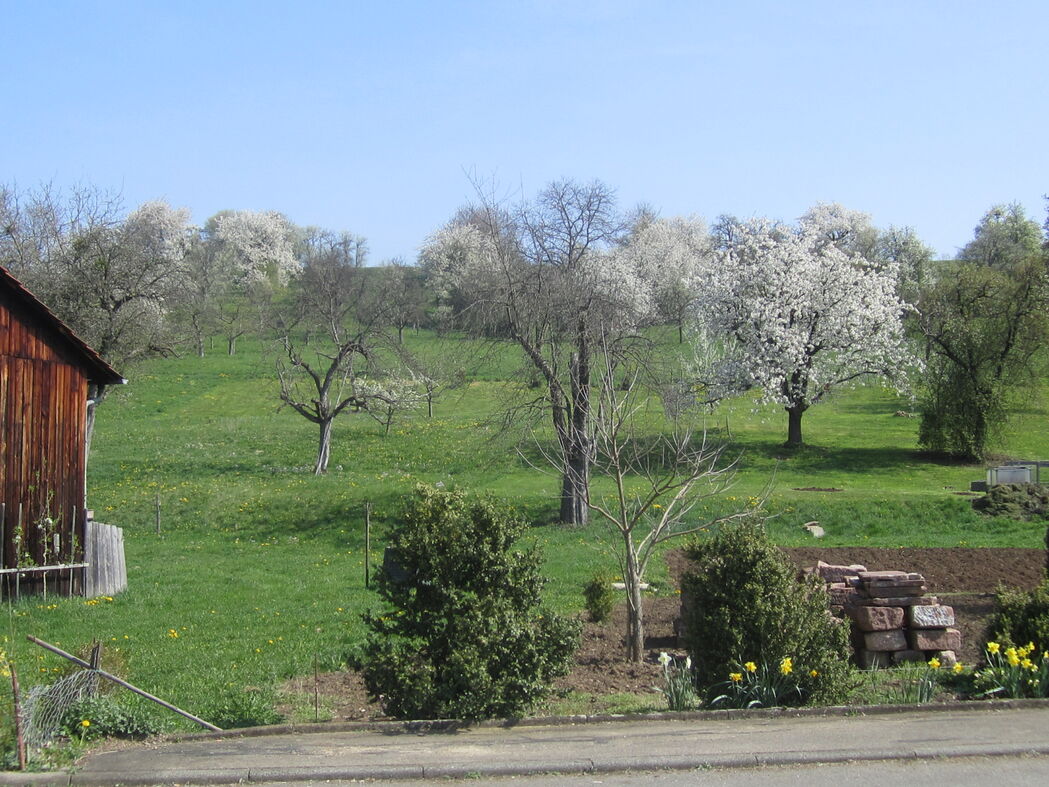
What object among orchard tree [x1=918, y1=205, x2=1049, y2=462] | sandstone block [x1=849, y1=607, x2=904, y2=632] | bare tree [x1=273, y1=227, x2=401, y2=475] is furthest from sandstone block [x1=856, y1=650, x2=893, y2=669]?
orchard tree [x1=918, y1=205, x2=1049, y2=462]

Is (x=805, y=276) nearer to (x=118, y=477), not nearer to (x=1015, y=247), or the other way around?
(x=118, y=477)

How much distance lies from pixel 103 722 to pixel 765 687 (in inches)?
226

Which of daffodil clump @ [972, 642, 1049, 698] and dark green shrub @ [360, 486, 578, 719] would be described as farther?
daffodil clump @ [972, 642, 1049, 698]

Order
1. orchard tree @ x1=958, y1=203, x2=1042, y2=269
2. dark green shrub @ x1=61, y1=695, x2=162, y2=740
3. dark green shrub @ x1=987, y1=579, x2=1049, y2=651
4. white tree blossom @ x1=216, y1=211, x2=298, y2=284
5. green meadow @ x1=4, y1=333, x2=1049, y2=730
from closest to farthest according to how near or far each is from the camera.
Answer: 1. dark green shrub @ x1=61, y1=695, x2=162, y2=740
2. dark green shrub @ x1=987, y1=579, x2=1049, y2=651
3. green meadow @ x1=4, y1=333, x2=1049, y2=730
4. orchard tree @ x1=958, y1=203, x2=1042, y2=269
5. white tree blossom @ x1=216, y1=211, x2=298, y2=284

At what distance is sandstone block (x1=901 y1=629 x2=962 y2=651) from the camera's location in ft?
37.4

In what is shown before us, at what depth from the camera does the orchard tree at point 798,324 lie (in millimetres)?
37344

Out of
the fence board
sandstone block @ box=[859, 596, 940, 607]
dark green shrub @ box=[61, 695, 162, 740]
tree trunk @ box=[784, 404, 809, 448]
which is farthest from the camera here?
tree trunk @ box=[784, 404, 809, 448]

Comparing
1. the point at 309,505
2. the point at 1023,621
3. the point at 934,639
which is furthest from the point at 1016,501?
the point at 309,505

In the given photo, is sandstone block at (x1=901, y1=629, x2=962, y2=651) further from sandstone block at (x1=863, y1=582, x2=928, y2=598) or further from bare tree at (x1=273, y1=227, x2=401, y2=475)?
bare tree at (x1=273, y1=227, x2=401, y2=475)

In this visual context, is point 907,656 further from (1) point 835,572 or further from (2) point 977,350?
(2) point 977,350

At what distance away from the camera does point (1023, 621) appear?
996 cm

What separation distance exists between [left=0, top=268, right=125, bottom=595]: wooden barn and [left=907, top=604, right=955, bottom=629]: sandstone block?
1340 cm

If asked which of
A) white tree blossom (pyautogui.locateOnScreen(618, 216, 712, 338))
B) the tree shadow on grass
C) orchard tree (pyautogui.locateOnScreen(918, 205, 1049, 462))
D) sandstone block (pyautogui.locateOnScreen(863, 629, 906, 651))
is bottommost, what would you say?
sandstone block (pyautogui.locateOnScreen(863, 629, 906, 651))

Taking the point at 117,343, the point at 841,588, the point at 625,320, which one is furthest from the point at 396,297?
the point at 841,588
